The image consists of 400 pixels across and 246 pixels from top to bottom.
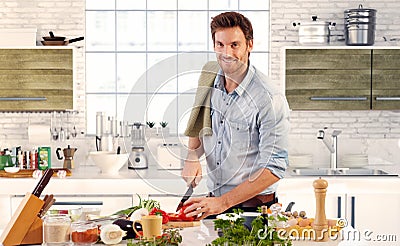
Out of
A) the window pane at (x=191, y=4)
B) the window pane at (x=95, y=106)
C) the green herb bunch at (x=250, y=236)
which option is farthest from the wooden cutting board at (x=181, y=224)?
the window pane at (x=191, y=4)

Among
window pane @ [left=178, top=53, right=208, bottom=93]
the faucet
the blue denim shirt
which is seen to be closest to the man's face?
the blue denim shirt

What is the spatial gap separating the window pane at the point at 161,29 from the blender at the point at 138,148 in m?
0.86

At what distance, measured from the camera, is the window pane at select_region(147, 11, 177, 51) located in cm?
648

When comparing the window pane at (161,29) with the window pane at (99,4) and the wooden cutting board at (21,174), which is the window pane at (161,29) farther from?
the wooden cutting board at (21,174)

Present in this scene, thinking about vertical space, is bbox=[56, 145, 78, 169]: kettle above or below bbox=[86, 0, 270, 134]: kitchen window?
below

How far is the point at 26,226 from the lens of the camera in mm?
3080

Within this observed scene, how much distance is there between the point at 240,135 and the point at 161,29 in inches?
134

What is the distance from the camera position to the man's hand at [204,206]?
3.23 metres

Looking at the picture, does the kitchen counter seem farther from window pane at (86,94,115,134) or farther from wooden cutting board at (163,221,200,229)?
window pane at (86,94,115,134)

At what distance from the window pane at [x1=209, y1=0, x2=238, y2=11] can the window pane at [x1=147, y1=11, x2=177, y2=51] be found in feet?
1.16

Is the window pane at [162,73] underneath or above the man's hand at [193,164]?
above

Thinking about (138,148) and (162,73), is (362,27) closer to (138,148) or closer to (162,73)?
(138,148)

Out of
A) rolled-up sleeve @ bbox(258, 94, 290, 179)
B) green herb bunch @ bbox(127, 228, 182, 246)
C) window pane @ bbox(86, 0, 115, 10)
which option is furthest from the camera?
window pane @ bbox(86, 0, 115, 10)

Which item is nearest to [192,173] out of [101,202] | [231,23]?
[231,23]
